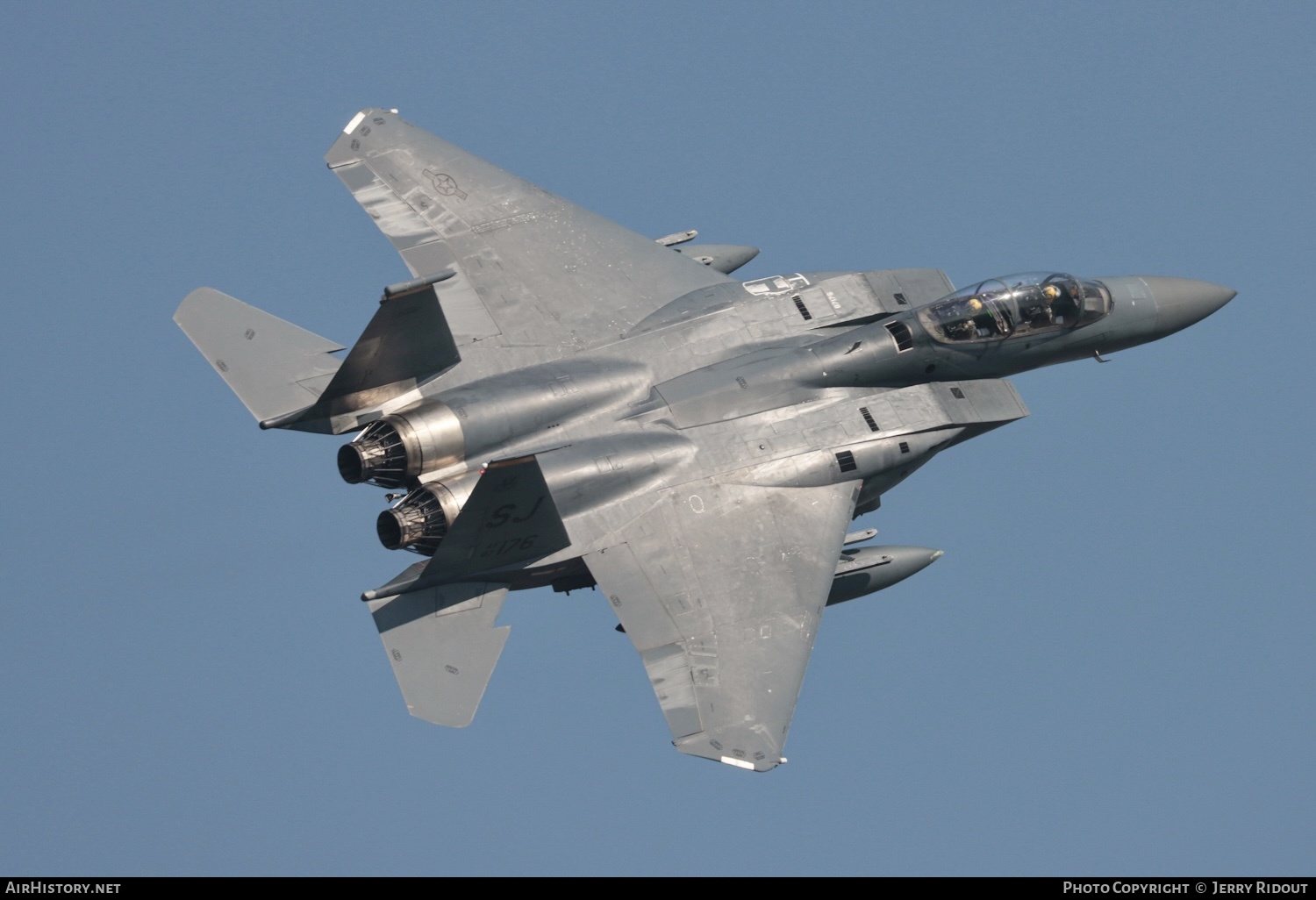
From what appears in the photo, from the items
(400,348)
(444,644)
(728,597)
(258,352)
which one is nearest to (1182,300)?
(728,597)

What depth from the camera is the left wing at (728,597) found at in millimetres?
25859

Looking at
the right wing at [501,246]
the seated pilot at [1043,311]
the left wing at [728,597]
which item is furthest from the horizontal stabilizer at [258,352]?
the seated pilot at [1043,311]

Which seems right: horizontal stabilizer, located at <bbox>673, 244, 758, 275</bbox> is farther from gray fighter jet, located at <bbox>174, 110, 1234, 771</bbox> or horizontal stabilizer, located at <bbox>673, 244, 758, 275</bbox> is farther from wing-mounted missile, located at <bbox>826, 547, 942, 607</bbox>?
wing-mounted missile, located at <bbox>826, 547, 942, 607</bbox>

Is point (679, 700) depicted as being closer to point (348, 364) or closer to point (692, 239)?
point (348, 364)

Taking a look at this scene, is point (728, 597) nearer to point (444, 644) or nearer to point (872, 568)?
point (872, 568)

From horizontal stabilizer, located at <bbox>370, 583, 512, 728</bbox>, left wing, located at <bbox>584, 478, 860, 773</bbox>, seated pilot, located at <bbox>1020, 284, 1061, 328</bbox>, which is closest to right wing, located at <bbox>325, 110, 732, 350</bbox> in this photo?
left wing, located at <bbox>584, 478, 860, 773</bbox>

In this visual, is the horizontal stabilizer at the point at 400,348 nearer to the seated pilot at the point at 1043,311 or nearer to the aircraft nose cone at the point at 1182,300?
the seated pilot at the point at 1043,311

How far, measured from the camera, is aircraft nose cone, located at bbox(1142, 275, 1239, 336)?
1200 inches

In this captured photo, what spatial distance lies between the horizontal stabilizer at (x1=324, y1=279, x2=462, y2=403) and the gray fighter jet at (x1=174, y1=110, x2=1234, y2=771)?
0.03 m

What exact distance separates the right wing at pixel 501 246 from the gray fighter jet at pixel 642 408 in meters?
0.04

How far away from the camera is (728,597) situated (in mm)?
26953

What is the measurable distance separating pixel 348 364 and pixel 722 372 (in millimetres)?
4849
